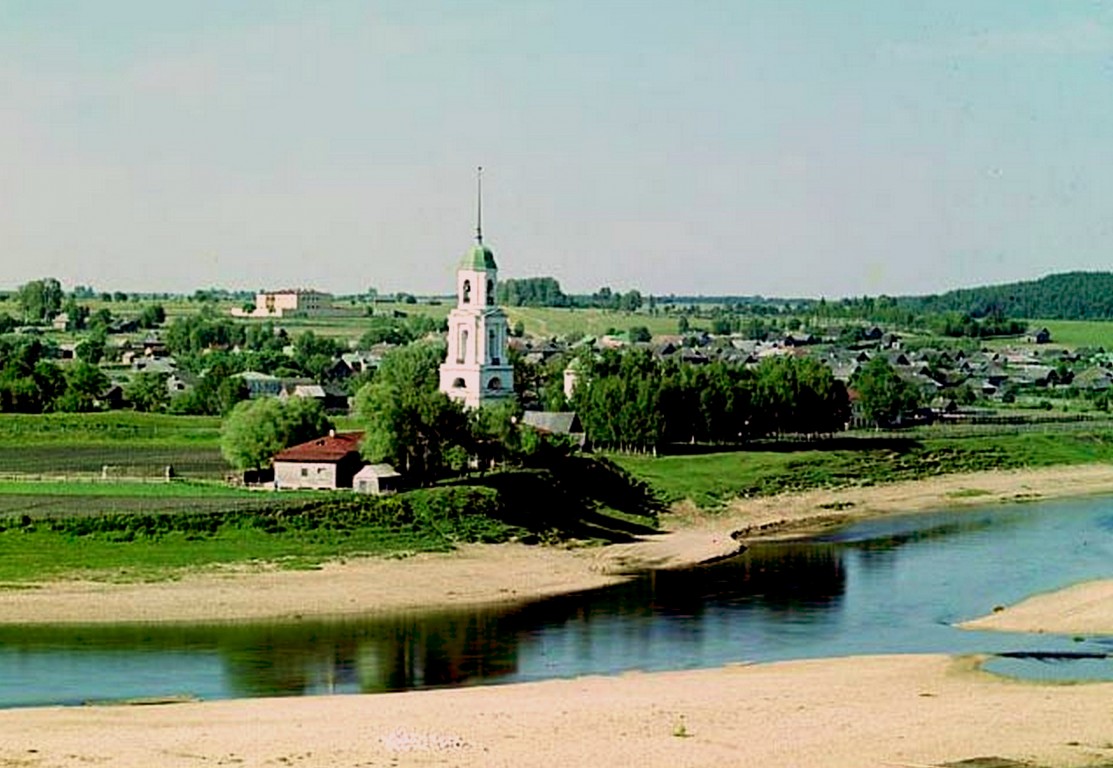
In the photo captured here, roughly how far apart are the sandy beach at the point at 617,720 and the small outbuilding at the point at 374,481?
1570cm

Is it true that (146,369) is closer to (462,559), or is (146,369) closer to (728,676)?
(462,559)

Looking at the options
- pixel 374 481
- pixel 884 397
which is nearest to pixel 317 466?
Answer: pixel 374 481

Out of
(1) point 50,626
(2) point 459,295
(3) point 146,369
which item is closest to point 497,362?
(2) point 459,295

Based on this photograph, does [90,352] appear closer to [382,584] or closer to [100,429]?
[100,429]

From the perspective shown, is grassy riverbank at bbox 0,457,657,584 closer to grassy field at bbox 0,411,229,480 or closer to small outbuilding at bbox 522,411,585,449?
grassy field at bbox 0,411,229,480

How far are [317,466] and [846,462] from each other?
4524cm

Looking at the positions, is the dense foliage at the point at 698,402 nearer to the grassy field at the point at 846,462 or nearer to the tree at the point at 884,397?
the grassy field at the point at 846,462

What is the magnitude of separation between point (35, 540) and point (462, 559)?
1501cm

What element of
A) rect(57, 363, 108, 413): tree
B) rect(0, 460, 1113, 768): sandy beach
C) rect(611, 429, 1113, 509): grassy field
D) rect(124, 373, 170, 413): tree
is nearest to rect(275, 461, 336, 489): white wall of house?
rect(0, 460, 1113, 768): sandy beach

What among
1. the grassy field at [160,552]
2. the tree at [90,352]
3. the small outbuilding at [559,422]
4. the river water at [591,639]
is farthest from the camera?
the tree at [90,352]

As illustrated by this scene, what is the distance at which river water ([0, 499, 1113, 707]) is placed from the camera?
164ft

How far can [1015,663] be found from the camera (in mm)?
51844

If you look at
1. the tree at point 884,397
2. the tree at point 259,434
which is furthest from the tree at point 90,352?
the tree at point 259,434

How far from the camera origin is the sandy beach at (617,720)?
127 feet
